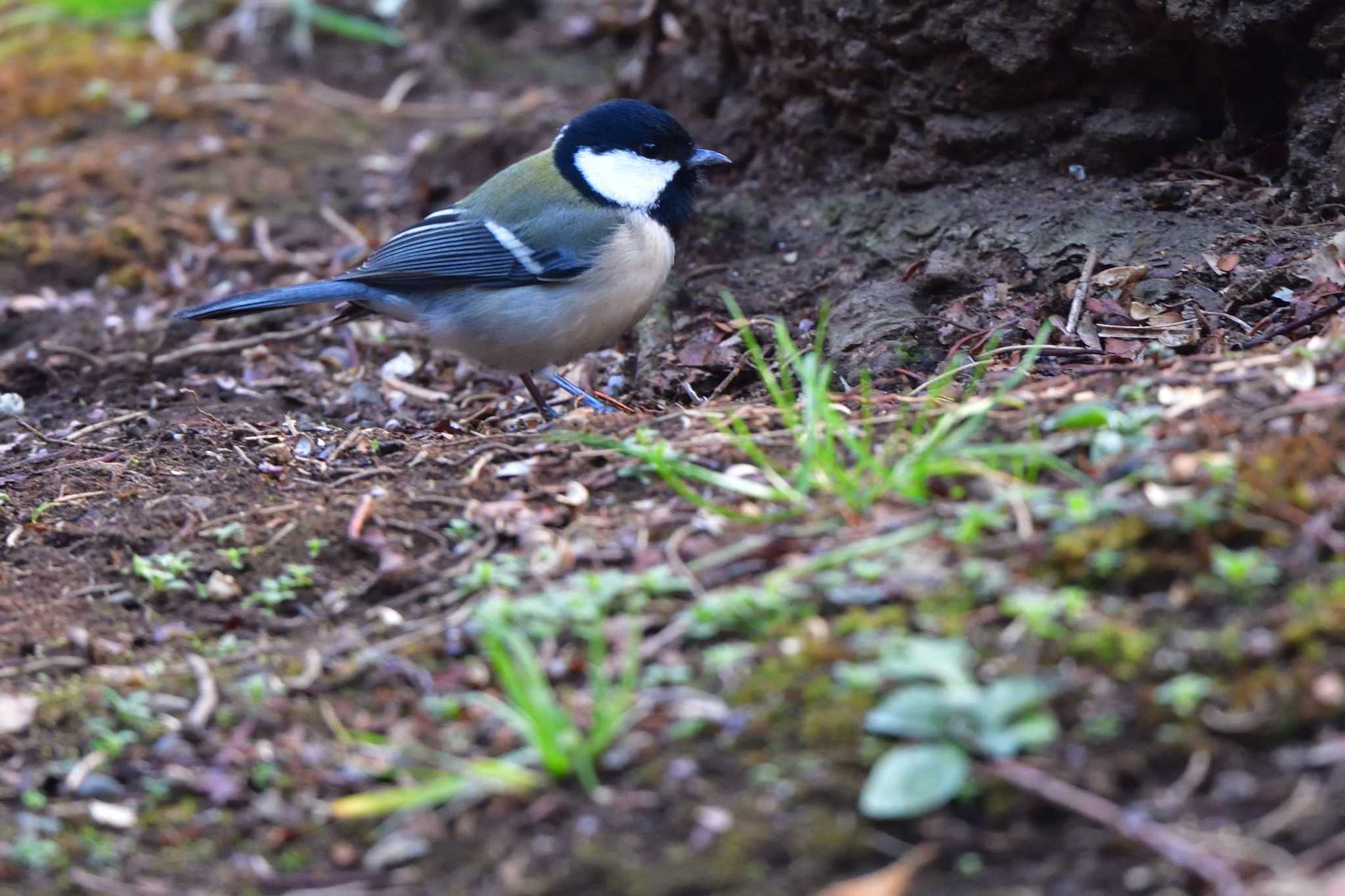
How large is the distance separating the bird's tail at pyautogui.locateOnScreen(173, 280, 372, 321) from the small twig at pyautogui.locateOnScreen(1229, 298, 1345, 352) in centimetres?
274

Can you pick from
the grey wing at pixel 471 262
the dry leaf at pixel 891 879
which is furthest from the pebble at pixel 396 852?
the grey wing at pixel 471 262

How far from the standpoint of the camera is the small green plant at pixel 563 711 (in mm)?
2152

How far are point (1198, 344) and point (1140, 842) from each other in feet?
6.78

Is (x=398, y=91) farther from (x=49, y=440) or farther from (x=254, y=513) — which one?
(x=254, y=513)

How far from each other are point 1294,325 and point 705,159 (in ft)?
6.63

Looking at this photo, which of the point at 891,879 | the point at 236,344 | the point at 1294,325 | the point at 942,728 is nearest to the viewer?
the point at 891,879

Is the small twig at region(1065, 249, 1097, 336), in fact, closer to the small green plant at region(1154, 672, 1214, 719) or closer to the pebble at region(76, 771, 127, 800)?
the small green plant at region(1154, 672, 1214, 719)

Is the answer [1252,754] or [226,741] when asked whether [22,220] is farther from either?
[1252,754]

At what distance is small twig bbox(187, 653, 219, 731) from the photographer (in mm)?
2580

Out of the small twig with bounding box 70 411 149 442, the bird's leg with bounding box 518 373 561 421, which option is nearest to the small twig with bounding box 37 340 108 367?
the small twig with bounding box 70 411 149 442

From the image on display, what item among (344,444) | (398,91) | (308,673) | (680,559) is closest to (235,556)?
(308,673)

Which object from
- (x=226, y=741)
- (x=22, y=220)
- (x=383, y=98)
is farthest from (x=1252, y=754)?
(x=383, y=98)

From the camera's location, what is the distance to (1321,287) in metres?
3.57

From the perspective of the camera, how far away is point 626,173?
4.57 m
